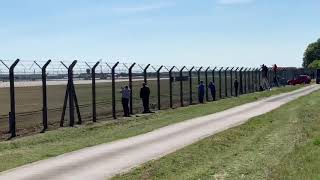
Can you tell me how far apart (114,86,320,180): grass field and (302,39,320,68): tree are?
15793cm

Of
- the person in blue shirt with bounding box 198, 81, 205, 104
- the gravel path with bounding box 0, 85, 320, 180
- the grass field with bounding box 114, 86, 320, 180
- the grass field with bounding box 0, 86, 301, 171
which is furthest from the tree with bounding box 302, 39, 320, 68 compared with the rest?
the grass field with bounding box 114, 86, 320, 180

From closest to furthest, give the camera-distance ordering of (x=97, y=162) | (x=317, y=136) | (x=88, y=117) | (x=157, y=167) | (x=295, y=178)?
(x=295, y=178), (x=157, y=167), (x=97, y=162), (x=317, y=136), (x=88, y=117)

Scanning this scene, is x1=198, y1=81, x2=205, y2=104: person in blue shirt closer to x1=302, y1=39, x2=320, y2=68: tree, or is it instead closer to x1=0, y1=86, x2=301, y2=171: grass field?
x1=0, y1=86, x2=301, y2=171: grass field

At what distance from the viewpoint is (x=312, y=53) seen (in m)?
174

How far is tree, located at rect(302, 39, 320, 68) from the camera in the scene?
172 metres

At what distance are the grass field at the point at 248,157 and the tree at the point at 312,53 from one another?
15793cm

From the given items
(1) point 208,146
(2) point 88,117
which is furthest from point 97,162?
(2) point 88,117

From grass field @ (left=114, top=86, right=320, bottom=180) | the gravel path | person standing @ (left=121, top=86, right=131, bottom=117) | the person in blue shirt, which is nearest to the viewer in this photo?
grass field @ (left=114, top=86, right=320, bottom=180)

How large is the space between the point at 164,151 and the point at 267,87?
44289 mm

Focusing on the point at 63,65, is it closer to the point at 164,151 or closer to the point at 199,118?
the point at 199,118

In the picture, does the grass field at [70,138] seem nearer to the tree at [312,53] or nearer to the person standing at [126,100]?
the person standing at [126,100]

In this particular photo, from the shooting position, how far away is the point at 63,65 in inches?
886

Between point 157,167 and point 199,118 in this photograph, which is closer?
point 157,167

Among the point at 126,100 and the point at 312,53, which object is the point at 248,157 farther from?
the point at 312,53
